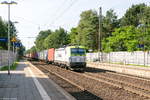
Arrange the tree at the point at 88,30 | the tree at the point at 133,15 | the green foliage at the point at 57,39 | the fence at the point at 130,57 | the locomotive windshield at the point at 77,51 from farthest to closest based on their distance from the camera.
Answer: the green foliage at the point at 57,39 → the tree at the point at 133,15 → the tree at the point at 88,30 → the fence at the point at 130,57 → the locomotive windshield at the point at 77,51

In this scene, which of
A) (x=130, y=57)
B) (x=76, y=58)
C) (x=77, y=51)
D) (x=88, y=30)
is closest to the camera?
(x=76, y=58)

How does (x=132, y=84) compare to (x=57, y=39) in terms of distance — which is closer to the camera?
(x=132, y=84)

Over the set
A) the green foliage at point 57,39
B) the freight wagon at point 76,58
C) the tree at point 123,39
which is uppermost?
the green foliage at point 57,39

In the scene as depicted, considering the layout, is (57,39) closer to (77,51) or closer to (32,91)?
(77,51)

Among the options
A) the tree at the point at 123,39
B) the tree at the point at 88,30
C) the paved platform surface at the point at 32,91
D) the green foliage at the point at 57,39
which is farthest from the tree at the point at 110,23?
the paved platform surface at the point at 32,91

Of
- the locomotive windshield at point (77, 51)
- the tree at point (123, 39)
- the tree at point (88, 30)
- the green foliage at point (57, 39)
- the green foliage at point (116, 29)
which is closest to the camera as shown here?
the locomotive windshield at point (77, 51)

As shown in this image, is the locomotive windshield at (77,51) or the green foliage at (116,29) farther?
the green foliage at (116,29)

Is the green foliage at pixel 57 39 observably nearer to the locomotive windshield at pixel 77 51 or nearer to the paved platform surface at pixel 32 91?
the locomotive windshield at pixel 77 51

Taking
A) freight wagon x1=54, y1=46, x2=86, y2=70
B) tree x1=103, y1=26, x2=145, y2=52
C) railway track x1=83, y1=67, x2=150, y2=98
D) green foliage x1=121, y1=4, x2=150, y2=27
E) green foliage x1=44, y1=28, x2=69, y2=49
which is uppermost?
green foliage x1=121, y1=4, x2=150, y2=27

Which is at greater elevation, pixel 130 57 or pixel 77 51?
pixel 77 51

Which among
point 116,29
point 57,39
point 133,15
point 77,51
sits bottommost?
point 77,51

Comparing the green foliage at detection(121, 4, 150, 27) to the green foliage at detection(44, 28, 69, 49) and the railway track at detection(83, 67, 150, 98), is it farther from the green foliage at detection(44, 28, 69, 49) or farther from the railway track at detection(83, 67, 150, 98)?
the railway track at detection(83, 67, 150, 98)

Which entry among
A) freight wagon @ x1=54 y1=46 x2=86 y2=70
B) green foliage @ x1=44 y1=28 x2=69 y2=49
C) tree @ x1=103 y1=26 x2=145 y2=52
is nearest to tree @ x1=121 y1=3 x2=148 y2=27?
tree @ x1=103 y1=26 x2=145 y2=52

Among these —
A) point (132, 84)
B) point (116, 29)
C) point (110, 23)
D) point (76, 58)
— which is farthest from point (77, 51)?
point (110, 23)
